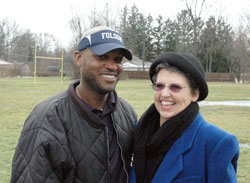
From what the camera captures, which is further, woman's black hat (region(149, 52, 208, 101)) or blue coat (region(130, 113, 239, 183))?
woman's black hat (region(149, 52, 208, 101))

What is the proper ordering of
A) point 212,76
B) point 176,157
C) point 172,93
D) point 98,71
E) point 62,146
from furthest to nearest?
1. point 212,76
2. point 98,71
3. point 172,93
4. point 176,157
5. point 62,146

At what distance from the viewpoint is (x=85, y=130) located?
7.05ft

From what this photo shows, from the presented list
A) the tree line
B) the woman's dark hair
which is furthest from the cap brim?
the tree line

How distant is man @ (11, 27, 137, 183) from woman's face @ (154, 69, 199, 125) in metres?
0.38

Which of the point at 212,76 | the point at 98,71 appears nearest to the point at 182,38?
the point at 212,76

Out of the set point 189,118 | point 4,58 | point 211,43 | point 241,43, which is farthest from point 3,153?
point 4,58

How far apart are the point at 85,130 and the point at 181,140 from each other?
68 cm

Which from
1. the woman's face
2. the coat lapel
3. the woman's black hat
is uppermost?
the woman's black hat

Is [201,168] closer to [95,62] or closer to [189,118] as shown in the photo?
[189,118]

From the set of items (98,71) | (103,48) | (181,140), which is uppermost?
(103,48)

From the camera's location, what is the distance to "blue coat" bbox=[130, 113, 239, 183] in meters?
1.95

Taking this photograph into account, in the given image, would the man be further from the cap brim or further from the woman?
the woman

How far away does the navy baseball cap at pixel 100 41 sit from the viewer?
2291mm

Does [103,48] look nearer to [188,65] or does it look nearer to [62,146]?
[188,65]
